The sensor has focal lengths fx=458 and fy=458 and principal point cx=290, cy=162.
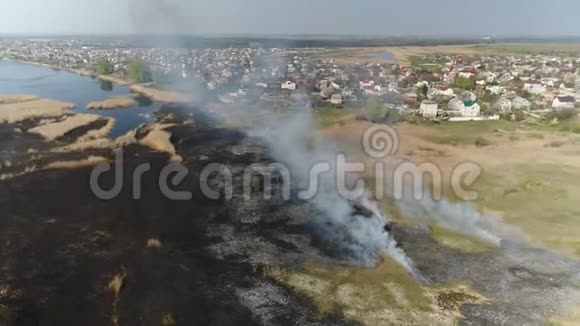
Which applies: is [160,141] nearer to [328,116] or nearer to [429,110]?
[328,116]

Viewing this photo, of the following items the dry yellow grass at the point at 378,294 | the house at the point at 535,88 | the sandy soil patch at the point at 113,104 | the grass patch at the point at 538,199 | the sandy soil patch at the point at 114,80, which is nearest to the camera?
the dry yellow grass at the point at 378,294

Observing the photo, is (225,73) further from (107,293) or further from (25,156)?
(107,293)

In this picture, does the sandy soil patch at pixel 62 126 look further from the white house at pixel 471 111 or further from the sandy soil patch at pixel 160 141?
the white house at pixel 471 111

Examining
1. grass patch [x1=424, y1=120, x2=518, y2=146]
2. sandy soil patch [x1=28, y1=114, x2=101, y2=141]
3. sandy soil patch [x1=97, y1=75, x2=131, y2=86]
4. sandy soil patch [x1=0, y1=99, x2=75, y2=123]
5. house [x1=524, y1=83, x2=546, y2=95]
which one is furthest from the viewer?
sandy soil patch [x1=97, y1=75, x2=131, y2=86]

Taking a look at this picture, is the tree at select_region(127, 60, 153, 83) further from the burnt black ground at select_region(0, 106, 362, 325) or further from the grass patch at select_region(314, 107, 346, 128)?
the burnt black ground at select_region(0, 106, 362, 325)

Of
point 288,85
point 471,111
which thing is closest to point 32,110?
point 288,85

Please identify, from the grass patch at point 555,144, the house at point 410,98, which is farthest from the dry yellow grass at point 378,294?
the house at point 410,98

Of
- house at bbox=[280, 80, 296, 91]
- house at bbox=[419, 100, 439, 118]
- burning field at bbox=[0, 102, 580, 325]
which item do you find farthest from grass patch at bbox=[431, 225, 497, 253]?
house at bbox=[280, 80, 296, 91]
